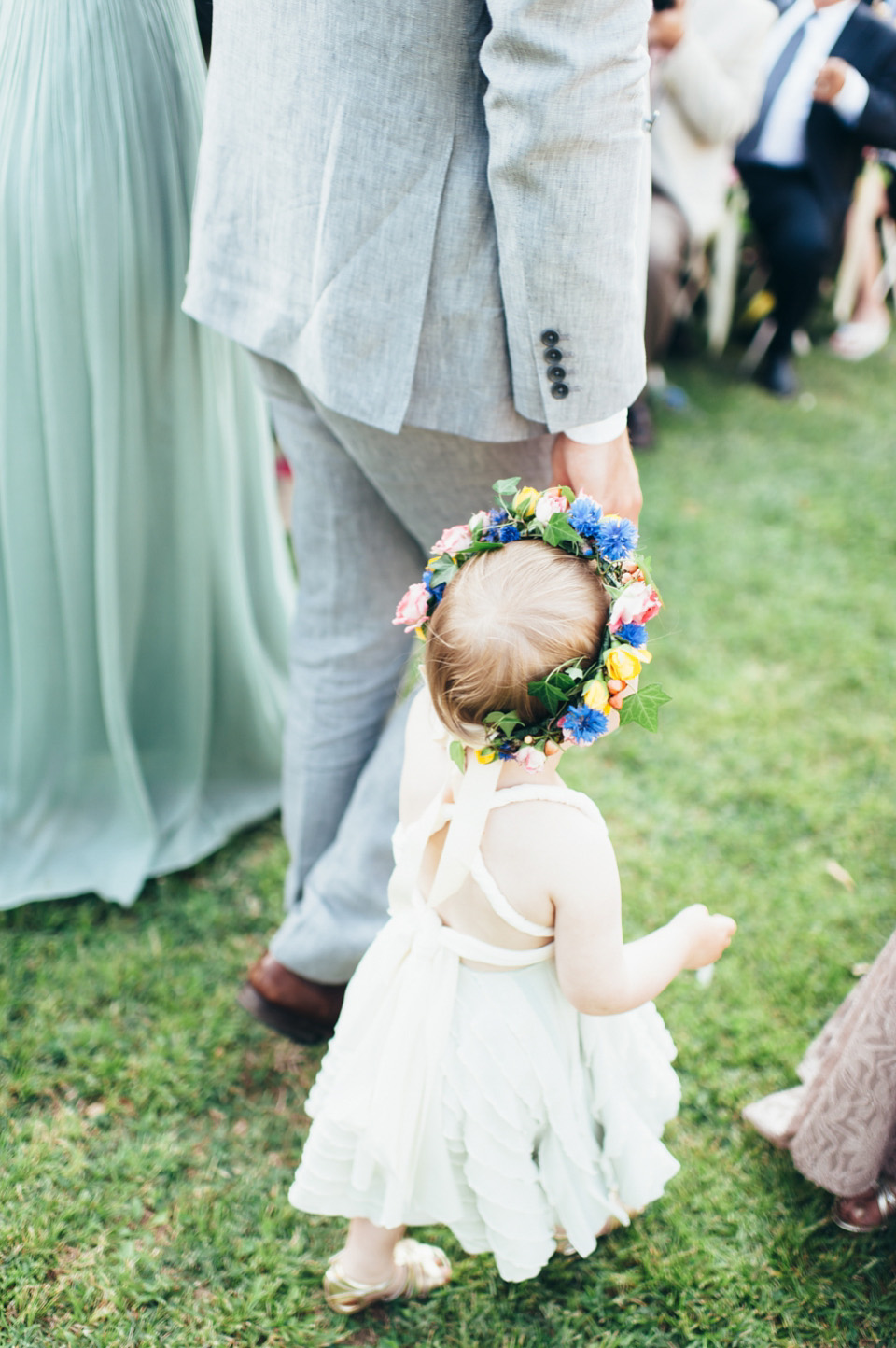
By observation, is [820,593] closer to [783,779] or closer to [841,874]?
[783,779]

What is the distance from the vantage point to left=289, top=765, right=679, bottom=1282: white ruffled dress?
150 cm

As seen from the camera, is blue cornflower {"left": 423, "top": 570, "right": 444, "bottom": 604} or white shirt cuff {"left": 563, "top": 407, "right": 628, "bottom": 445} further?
white shirt cuff {"left": 563, "top": 407, "right": 628, "bottom": 445}

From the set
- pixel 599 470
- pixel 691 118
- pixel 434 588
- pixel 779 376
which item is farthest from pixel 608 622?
pixel 779 376

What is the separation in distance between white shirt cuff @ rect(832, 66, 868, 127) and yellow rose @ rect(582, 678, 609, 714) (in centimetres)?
414

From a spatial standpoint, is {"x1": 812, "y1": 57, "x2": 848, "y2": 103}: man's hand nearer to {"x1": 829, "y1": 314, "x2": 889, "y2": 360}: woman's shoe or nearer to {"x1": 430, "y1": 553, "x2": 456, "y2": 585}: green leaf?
{"x1": 829, "y1": 314, "x2": 889, "y2": 360}: woman's shoe

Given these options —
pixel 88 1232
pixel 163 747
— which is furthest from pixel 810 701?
pixel 88 1232

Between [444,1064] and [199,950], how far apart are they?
36.9 inches

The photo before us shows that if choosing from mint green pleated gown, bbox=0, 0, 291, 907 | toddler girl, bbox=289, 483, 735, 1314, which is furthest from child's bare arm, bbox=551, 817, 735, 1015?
mint green pleated gown, bbox=0, 0, 291, 907

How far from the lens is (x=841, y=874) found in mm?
2508

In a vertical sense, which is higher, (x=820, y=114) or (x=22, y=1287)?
(x=820, y=114)

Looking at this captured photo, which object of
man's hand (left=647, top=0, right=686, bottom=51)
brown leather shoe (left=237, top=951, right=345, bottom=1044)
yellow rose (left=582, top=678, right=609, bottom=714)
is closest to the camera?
yellow rose (left=582, top=678, right=609, bottom=714)

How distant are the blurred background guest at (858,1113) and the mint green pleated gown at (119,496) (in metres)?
1.40

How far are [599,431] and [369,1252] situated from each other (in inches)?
52.1

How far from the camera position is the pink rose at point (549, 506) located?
4.50 feet
